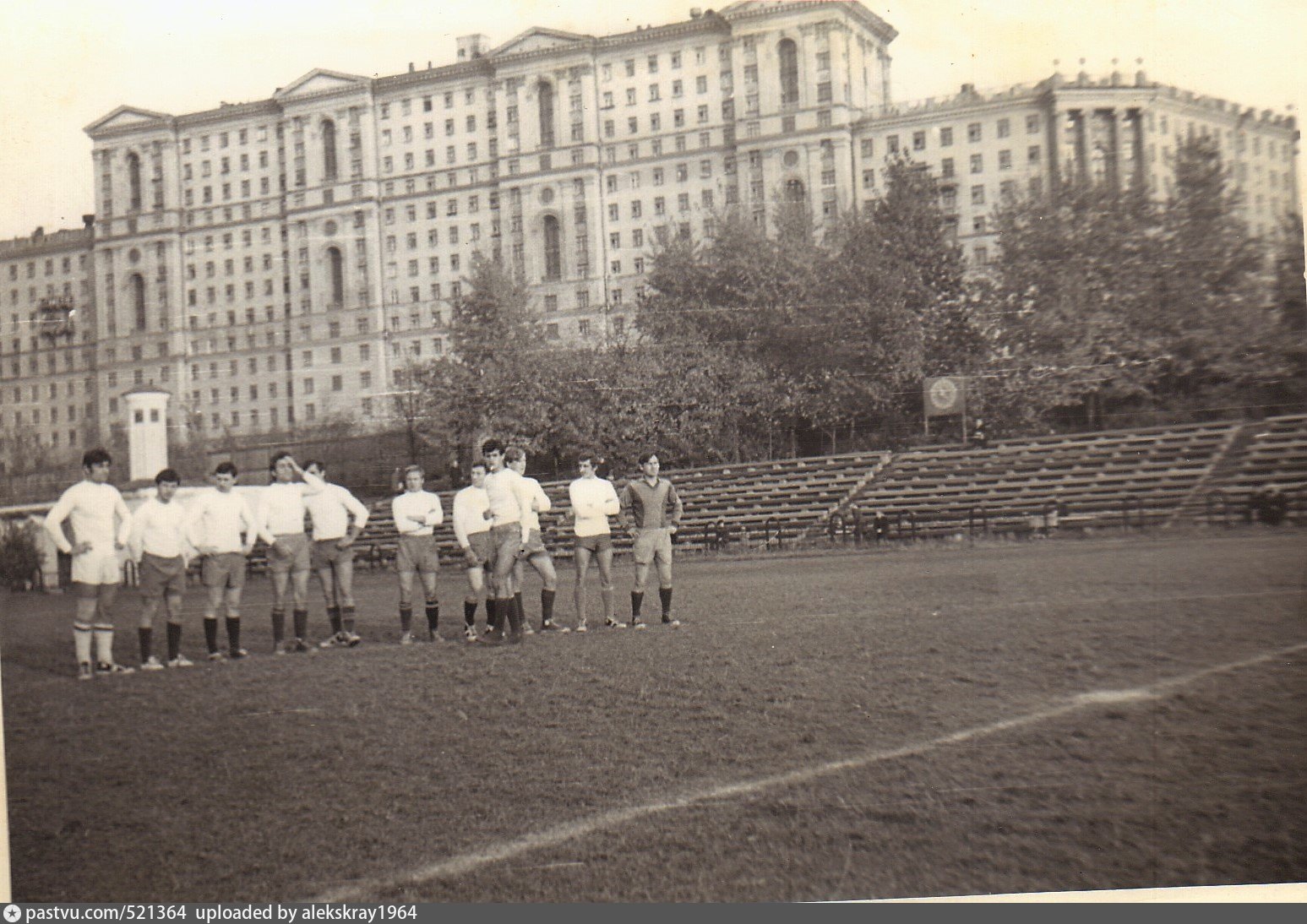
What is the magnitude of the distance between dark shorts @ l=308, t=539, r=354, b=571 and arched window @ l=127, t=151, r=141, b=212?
1694mm

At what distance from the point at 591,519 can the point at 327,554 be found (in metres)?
1.12

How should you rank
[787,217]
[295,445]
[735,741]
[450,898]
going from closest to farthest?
[450,898], [735,741], [295,445], [787,217]

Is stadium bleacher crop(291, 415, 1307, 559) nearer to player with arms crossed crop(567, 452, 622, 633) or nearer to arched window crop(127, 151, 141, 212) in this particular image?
player with arms crossed crop(567, 452, 622, 633)

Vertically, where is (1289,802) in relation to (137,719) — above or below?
below

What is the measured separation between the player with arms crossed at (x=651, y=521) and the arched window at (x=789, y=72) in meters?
1.68

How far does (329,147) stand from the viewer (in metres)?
4.59

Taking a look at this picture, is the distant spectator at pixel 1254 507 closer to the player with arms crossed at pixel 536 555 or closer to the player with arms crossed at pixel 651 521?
the player with arms crossed at pixel 651 521

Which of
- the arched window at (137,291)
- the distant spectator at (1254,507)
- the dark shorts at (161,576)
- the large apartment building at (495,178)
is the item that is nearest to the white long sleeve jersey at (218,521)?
the dark shorts at (161,576)

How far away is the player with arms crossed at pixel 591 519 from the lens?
454 centimetres

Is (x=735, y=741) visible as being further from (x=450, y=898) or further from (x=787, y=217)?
(x=787, y=217)

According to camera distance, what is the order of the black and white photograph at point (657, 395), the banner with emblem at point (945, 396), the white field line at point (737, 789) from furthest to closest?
the banner with emblem at point (945, 396) < the black and white photograph at point (657, 395) < the white field line at point (737, 789)

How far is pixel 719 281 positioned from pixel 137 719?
2955mm

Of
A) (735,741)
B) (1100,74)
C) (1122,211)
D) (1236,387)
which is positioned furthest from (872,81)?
(735,741)

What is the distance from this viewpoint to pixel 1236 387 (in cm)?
446
